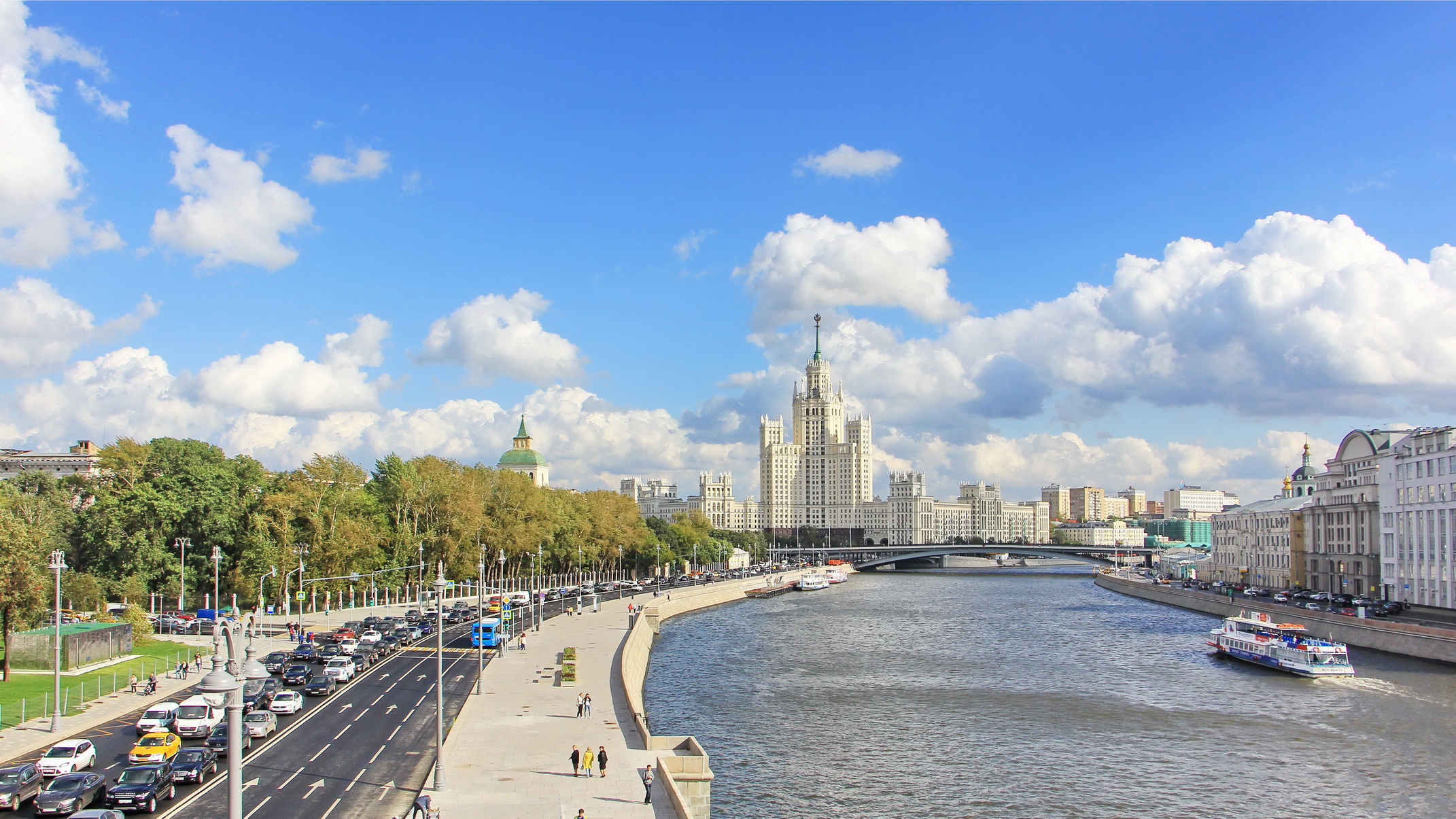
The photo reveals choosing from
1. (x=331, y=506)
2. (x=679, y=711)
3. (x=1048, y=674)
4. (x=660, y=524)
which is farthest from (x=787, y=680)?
(x=660, y=524)

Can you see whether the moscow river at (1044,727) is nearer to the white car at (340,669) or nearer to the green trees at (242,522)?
the white car at (340,669)

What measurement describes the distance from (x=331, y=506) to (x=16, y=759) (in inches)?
2121

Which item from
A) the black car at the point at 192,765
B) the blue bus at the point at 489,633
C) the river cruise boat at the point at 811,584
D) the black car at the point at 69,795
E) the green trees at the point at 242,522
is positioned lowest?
the river cruise boat at the point at 811,584

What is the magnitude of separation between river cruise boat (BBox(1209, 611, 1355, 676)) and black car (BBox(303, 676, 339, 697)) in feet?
186

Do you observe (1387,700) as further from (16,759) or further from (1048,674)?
(16,759)

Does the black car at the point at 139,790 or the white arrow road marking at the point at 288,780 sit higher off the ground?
the black car at the point at 139,790

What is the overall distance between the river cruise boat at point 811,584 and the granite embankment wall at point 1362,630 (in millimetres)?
59424

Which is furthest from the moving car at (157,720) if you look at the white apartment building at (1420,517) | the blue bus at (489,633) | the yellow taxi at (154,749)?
the white apartment building at (1420,517)

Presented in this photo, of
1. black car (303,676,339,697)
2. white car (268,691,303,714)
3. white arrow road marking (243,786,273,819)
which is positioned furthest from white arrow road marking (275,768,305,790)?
black car (303,676,339,697)

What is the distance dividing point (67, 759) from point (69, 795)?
160 inches

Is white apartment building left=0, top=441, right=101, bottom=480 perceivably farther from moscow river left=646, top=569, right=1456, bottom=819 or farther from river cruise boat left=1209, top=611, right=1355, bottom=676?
river cruise boat left=1209, top=611, right=1355, bottom=676

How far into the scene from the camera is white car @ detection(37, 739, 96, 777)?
98.4 ft

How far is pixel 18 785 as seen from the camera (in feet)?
92.1

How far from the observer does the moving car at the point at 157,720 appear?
120 feet
